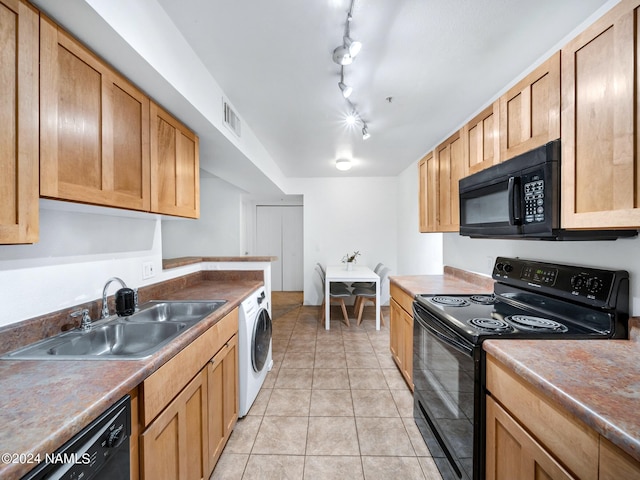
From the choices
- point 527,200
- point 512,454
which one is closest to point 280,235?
point 527,200

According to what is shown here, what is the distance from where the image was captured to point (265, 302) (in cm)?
250

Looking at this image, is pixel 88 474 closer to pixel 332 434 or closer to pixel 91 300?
pixel 91 300

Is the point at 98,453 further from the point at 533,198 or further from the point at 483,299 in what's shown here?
the point at 483,299

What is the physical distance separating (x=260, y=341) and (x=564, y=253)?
2.10m

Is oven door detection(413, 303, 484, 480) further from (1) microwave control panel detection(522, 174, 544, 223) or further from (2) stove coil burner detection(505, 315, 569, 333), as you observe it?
(1) microwave control panel detection(522, 174, 544, 223)

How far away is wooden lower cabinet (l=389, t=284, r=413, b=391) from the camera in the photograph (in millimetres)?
2230

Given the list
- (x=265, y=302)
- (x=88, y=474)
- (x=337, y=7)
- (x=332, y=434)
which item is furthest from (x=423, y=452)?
(x=337, y=7)

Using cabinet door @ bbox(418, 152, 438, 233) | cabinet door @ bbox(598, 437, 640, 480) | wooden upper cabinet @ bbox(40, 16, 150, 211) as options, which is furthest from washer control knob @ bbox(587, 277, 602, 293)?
wooden upper cabinet @ bbox(40, 16, 150, 211)

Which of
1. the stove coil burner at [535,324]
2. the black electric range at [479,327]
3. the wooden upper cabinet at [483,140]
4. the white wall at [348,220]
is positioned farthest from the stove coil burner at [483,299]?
the white wall at [348,220]

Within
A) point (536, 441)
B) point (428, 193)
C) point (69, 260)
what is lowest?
point (536, 441)

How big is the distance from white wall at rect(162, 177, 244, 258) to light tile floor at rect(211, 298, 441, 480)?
6.62 feet

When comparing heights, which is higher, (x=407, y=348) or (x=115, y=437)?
(x=115, y=437)

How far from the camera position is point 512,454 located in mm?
991

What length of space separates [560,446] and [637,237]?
0.96m
